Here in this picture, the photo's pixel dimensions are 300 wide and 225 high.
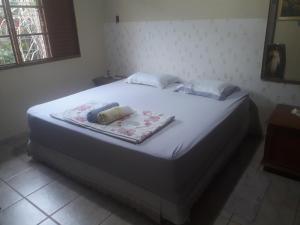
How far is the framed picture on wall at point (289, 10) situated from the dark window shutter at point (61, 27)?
2.63 m

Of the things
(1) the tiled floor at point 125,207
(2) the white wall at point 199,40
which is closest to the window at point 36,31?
(2) the white wall at point 199,40

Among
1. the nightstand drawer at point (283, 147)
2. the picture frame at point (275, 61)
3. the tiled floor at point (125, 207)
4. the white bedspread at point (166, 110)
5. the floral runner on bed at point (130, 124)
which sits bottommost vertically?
the tiled floor at point (125, 207)

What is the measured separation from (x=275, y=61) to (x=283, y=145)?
92 centimetres

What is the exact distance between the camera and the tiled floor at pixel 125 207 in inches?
69.2

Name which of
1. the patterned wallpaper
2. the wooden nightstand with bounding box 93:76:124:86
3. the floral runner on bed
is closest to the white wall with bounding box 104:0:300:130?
the patterned wallpaper

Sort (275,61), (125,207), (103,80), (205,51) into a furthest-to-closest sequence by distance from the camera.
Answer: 1. (103,80)
2. (205,51)
3. (275,61)
4. (125,207)

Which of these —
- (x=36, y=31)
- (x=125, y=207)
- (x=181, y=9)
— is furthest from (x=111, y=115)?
(x=36, y=31)

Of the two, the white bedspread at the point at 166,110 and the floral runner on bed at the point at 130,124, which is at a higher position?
the floral runner on bed at the point at 130,124

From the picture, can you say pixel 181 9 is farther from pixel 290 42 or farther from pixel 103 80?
pixel 103 80

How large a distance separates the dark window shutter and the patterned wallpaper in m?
0.58

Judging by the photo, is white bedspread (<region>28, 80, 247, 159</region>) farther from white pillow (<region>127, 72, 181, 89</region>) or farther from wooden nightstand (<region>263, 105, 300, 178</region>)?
wooden nightstand (<region>263, 105, 300, 178</region>)

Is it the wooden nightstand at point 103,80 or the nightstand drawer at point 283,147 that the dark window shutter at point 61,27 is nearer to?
the wooden nightstand at point 103,80

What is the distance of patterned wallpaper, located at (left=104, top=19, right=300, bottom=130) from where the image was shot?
102 inches

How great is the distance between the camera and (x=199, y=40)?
116 inches
